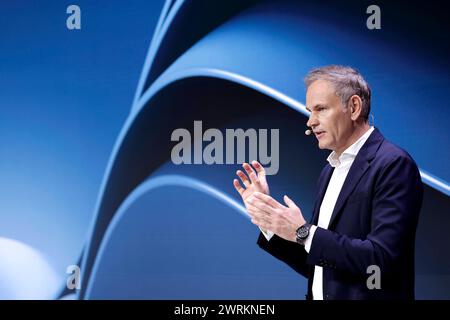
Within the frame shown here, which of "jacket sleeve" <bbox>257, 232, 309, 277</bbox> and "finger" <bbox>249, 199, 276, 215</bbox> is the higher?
"finger" <bbox>249, 199, 276, 215</bbox>

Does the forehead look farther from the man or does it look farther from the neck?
the neck

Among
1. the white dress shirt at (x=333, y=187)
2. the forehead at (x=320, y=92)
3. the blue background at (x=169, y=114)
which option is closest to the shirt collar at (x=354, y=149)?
the white dress shirt at (x=333, y=187)

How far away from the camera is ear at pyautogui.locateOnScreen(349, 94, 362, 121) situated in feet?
5.91

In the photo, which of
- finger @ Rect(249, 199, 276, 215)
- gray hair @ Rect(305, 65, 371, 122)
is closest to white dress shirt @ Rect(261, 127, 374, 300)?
gray hair @ Rect(305, 65, 371, 122)

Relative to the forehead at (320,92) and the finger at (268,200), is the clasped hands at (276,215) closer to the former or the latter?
the finger at (268,200)

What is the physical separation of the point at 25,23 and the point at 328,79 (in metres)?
1.78

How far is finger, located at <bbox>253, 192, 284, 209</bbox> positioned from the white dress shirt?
20 centimetres

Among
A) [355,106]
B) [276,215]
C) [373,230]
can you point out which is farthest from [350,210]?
[355,106]

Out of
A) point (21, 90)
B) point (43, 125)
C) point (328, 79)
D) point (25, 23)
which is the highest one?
point (25, 23)

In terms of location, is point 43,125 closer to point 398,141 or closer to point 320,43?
point 320,43

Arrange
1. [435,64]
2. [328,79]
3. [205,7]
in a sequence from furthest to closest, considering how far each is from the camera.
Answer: [205,7]
[435,64]
[328,79]

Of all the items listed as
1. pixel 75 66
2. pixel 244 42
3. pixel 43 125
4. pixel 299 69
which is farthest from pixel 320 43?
pixel 43 125

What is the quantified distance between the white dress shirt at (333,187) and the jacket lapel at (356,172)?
5cm

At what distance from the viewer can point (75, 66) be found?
9.05ft
